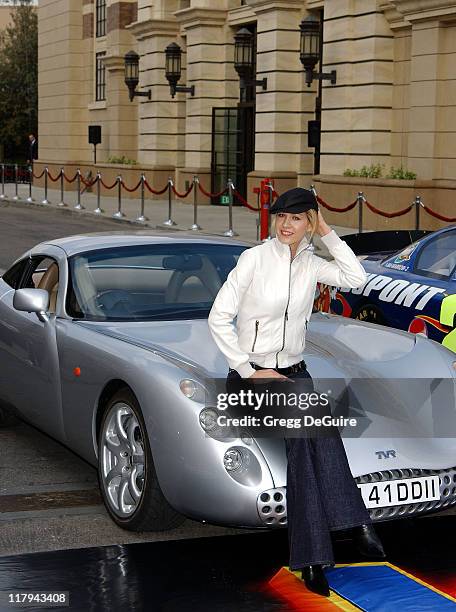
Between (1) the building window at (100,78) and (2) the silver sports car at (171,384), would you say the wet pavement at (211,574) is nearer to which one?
(2) the silver sports car at (171,384)

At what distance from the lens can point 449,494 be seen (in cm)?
520

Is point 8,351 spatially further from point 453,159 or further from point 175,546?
point 453,159

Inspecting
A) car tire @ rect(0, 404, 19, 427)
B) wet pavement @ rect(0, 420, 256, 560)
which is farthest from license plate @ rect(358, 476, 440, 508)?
car tire @ rect(0, 404, 19, 427)

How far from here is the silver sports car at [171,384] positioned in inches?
198

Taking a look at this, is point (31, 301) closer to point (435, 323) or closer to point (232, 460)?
point (232, 460)

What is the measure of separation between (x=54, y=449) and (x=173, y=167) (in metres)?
32.4

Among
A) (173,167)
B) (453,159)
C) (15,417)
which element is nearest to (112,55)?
(173,167)

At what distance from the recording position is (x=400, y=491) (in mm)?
5039

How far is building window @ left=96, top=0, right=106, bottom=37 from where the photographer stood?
46656 mm

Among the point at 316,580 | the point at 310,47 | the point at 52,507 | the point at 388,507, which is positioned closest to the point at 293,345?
the point at 388,507

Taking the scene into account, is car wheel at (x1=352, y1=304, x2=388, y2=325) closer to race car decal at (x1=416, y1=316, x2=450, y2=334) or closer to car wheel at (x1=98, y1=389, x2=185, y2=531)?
race car decal at (x1=416, y1=316, x2=450, y2=334)

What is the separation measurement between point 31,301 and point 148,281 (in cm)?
76

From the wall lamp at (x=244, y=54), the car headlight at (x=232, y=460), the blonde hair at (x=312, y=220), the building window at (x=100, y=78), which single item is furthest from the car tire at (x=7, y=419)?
the building window at (x=100, y=78)

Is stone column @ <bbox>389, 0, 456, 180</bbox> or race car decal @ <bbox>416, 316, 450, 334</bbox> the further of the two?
stone column @ <bbox>389, 0, 456, 180</bbox>
